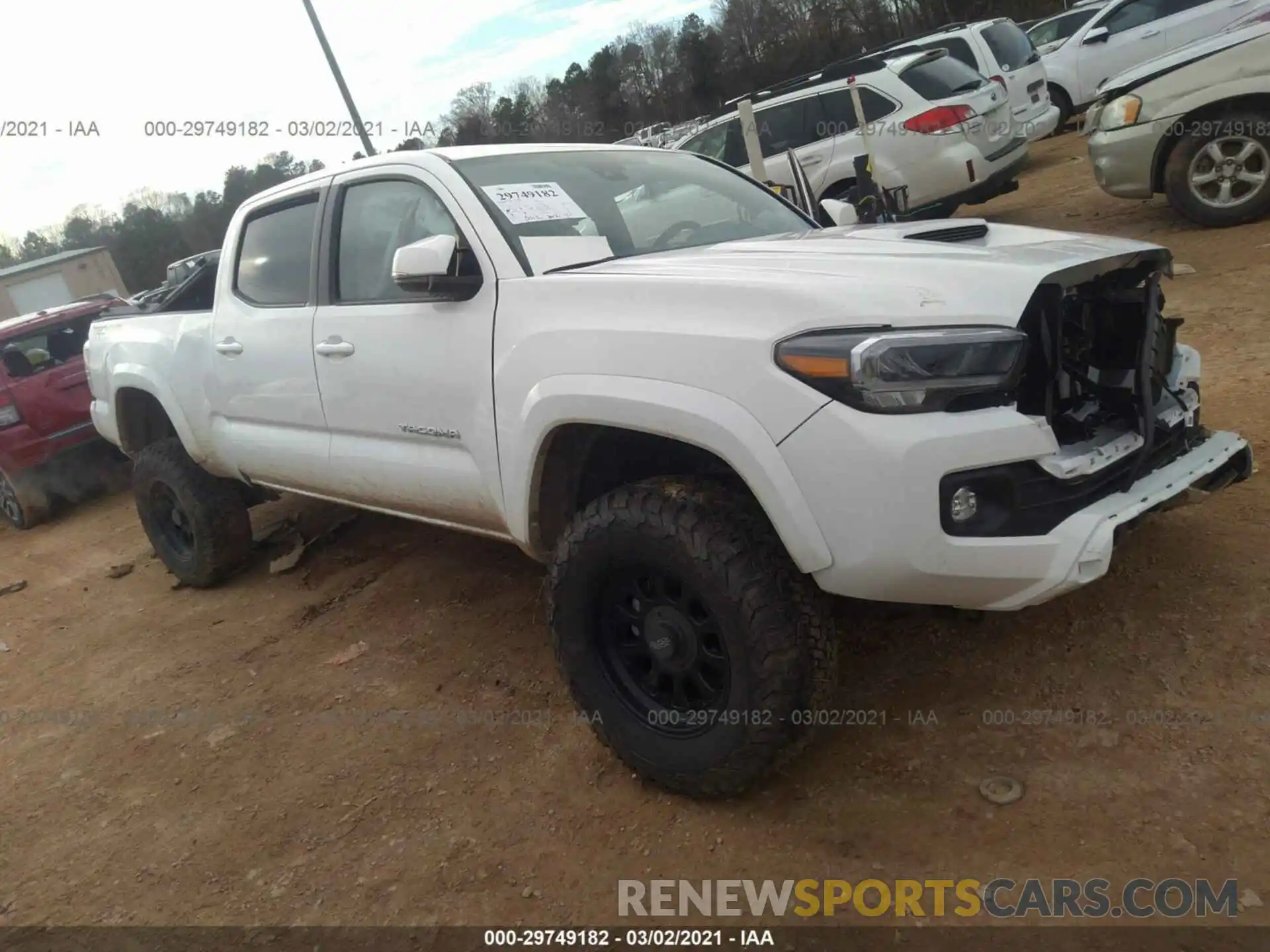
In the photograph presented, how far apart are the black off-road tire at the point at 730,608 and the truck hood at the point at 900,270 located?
1.74 feet

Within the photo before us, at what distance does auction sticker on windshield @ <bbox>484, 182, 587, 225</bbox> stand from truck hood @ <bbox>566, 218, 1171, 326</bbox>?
10.8 inches

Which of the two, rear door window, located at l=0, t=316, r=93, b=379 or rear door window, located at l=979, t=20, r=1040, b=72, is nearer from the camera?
rear door window, located at l=0, t=316, r=93, b=379

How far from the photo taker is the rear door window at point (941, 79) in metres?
8.54

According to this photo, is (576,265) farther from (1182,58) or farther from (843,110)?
(843,110)

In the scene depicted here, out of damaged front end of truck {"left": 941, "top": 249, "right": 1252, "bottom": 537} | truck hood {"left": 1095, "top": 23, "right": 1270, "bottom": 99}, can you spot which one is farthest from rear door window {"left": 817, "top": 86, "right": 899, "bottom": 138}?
damaged front end of truck {"left": 941, "top": 249, "right": 1252, "bottom": 537}

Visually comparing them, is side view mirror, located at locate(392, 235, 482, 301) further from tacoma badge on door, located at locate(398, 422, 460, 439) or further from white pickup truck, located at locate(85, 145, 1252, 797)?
tacoma badge on door, located at locate(398, 422, 460, 439)

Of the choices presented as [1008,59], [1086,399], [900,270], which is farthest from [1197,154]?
[900,270]

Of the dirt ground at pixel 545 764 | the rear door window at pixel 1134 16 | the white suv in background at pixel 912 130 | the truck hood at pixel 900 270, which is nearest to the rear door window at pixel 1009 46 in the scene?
the white suv in background at pixel 912 130

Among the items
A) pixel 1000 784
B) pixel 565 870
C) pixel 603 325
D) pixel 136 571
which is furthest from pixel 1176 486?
pixel 136 571

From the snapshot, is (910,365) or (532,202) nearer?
(910,365)

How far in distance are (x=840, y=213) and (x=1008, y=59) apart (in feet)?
23.3

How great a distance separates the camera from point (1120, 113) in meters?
6.67

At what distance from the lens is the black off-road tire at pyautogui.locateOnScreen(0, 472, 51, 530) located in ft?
24.4

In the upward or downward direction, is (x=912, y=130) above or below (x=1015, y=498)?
above
